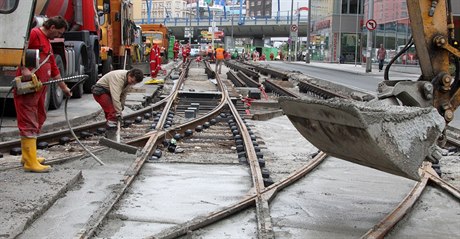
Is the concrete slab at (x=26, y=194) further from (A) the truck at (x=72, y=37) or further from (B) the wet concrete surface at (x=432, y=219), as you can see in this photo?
(B) the wet concrete surface at (x=432, y=219)

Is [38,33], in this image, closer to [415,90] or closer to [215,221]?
[215,221]

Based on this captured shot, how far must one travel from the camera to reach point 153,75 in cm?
2575

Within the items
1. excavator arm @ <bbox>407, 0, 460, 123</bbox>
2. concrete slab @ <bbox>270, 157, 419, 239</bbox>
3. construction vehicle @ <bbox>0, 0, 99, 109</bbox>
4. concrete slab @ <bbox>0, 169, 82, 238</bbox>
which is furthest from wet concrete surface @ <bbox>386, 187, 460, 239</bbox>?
construction vehicle @ <bbox>0, 0, 99, 109</bbox>

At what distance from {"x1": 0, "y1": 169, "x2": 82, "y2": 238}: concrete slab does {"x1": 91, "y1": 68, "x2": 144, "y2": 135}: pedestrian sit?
2015mm

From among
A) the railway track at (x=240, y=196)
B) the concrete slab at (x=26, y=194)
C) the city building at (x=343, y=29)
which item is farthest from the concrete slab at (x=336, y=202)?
the city building at (x=343, y=29)

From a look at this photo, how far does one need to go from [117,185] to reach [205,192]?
2.93 feet

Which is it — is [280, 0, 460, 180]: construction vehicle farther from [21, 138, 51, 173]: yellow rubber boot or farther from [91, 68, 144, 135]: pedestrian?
[91, 68, 144, 135]: pedestrian

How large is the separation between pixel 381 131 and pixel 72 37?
1333 centimetres

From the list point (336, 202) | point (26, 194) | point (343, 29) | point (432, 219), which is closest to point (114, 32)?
point (26, 194)

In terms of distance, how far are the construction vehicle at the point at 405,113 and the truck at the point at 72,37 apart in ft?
12.1

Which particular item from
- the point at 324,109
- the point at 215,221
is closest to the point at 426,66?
the point at 324,109

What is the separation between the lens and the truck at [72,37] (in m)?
7.84

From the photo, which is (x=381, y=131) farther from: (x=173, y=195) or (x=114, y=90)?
(x=114, y=90)

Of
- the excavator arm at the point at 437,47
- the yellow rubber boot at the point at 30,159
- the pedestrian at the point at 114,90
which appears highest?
the excavator arm at the point at 437,47
